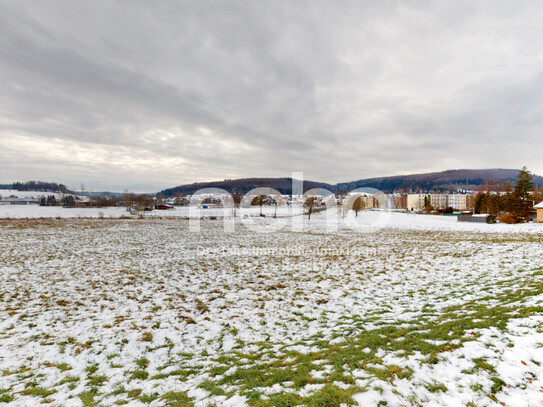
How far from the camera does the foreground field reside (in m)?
4.11

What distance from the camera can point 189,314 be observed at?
8234mm

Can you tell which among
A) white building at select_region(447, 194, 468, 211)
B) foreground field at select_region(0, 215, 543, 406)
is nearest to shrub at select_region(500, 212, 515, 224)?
foreground field at select_region(0, 215, 543, 406)

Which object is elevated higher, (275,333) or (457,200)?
(457,200)

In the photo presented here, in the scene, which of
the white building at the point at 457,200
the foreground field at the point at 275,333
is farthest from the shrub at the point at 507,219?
the white building at the point at 457,200

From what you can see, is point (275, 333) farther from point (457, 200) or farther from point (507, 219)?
point (457, 200)

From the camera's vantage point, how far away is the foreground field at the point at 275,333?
4113mm

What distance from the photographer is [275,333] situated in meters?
6.97

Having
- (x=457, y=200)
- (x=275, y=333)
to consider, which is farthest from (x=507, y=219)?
(x=457, y=200)

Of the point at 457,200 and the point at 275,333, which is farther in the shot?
the point at 457,200

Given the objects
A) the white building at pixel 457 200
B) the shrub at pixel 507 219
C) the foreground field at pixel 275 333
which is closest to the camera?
the foreground field at pixel 275 333

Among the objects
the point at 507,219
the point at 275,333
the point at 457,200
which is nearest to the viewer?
the point at 275,333

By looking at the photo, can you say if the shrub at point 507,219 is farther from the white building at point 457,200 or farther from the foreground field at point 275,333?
the white building at point 457,200

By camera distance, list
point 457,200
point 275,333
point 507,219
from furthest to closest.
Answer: point 457,200 < point 507,219 < point 275,333

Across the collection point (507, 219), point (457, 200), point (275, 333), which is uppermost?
point (457, 200)
